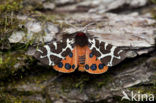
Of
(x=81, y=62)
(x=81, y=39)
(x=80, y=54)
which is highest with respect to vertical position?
(x=81, y=39)

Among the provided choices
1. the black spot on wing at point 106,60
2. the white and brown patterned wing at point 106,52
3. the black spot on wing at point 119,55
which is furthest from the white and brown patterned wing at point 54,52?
the black spot on wing at point 119,55

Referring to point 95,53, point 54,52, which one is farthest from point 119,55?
point 54,52

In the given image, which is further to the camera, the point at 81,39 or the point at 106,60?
the point at 81,39

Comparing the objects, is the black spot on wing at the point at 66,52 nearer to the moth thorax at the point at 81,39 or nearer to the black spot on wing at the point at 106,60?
the moth thorax at the point at 81,39

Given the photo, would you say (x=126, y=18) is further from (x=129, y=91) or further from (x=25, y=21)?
(x=25, y=21)

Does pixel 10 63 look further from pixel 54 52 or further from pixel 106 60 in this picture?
pixel 106 60

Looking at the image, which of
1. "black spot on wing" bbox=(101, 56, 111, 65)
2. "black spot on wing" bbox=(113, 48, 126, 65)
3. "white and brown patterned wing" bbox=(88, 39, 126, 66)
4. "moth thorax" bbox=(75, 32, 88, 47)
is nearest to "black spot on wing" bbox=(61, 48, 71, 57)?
"moth thorax" bbox=(75, 32, 88, 47)

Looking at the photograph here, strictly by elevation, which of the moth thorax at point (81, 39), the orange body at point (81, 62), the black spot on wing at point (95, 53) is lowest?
the orange body at point (81, 62)

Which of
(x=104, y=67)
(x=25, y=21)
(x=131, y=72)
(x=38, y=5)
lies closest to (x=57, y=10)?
(x=38, y=5)
